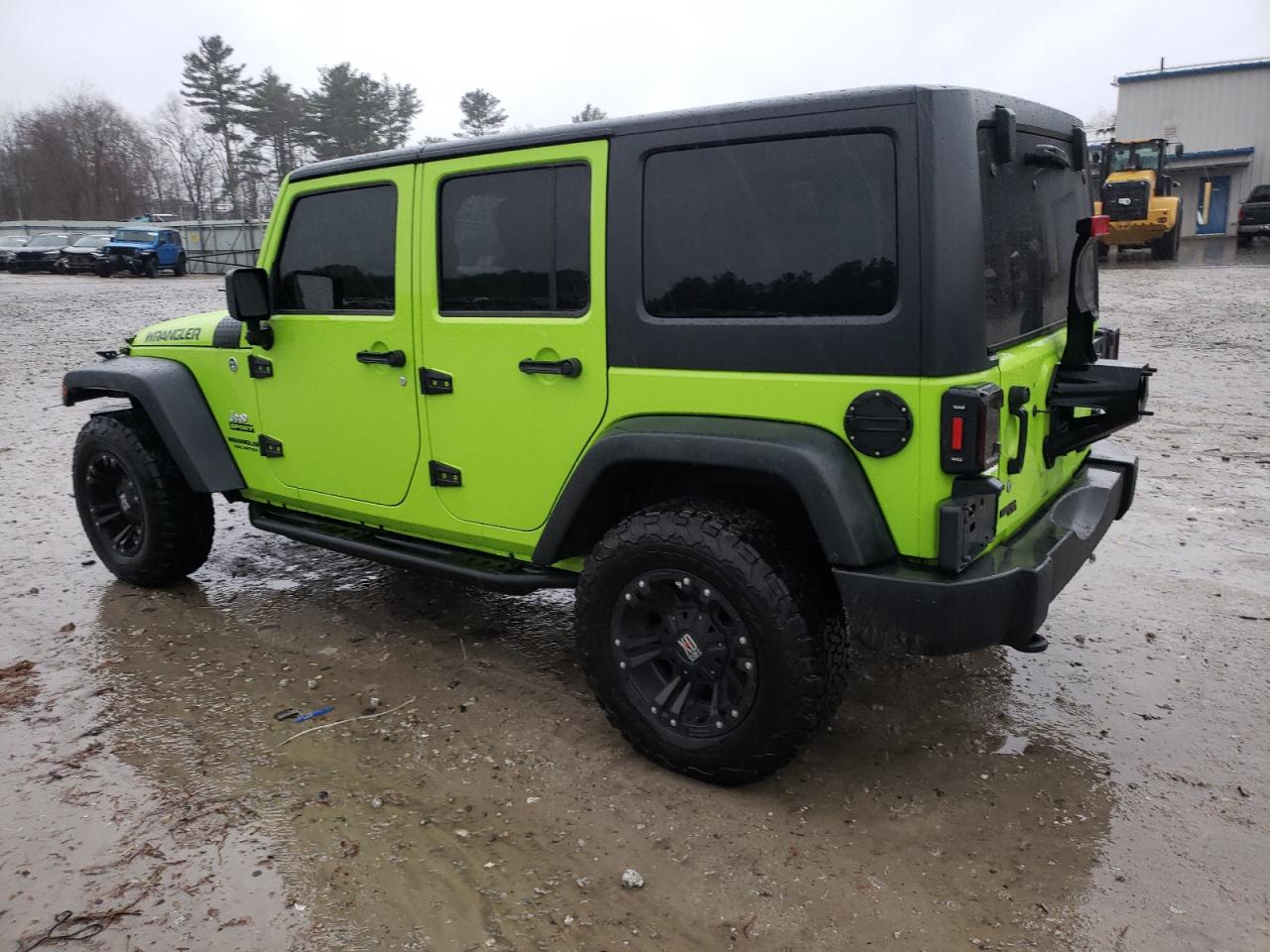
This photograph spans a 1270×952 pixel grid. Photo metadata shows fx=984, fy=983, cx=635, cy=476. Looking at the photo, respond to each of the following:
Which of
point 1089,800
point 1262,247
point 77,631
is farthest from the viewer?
point 1262,247

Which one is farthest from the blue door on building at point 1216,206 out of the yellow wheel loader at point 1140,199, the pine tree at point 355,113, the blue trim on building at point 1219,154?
the pine tree at point 355,113

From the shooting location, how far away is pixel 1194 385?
912cm

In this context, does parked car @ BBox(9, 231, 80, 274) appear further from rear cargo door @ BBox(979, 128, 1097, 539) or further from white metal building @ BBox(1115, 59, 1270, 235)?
white metal building @ BBox(1115, 59, 1270, 235)

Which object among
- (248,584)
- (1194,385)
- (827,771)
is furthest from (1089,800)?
(1194,385)

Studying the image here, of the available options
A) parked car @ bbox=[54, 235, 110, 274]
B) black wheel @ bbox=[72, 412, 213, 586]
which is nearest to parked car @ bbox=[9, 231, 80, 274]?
parked car @ bbox=[54, 235, 110, 274]

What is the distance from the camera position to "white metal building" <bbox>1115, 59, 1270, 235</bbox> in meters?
34.5

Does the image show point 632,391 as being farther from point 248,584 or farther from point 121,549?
point 121,549

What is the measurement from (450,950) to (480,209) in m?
2.39

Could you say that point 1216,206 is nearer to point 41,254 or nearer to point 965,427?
point 965,427

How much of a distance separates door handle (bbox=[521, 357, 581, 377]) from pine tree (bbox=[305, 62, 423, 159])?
45076 millimetres

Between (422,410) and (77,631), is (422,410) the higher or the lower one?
the higher one

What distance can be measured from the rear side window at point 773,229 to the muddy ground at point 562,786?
5.04 feet

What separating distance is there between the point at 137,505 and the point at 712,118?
11.3 feet

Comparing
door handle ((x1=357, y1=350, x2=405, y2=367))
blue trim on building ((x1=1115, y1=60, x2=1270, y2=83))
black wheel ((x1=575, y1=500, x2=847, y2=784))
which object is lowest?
black wheel ((x1=575, y1=500, x2=847, y2=784))
